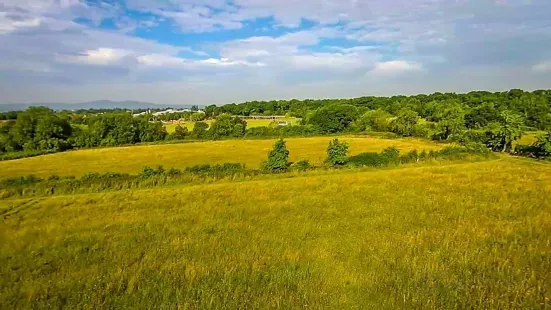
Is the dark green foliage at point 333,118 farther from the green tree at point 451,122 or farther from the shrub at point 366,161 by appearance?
the shrub at point 366,161

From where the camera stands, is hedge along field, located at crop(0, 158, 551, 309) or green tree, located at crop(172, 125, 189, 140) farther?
green tree, located at crop(172, 125, 189, 140)

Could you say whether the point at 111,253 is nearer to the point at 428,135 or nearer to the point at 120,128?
the point at 428,135

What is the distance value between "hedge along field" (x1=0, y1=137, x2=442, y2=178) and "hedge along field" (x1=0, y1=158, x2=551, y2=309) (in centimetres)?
3429

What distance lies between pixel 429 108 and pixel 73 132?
319 feet

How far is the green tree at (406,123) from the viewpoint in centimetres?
8756

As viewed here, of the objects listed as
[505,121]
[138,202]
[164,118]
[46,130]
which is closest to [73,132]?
[46,130]

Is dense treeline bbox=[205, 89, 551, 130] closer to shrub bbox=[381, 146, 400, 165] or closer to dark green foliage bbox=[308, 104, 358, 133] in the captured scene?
dark green foliage bbox=[308, 104, 358, 133]

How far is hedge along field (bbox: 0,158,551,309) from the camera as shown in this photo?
6828 mm

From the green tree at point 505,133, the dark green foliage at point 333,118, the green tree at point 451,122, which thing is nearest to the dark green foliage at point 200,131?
the dark green foliage at point 333,118

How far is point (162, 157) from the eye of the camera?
63.2 metres

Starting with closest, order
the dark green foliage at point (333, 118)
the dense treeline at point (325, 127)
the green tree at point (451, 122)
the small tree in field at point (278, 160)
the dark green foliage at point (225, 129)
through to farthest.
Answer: the small tree in field at point (278, 160) → the dense treeline at point (325, 127) → the green tree at point (451, 122) → the dark green foliage at point (225, 129) → the dark green foliage at point (333, 118)

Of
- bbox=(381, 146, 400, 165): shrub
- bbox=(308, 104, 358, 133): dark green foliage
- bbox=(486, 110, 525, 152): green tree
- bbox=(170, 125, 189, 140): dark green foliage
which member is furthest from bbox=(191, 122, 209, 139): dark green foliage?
bbox=(486, 110, 525, 152): green tree

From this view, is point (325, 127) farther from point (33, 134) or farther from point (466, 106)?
point (33, 134)

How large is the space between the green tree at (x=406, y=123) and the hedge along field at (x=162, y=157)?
71.6ft
